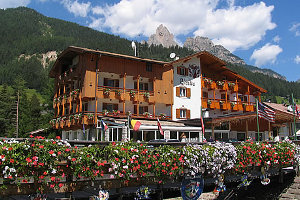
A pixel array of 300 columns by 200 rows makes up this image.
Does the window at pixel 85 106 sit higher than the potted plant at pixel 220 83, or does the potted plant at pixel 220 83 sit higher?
the potted plant at pixel 220 83

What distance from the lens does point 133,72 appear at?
35344 mm

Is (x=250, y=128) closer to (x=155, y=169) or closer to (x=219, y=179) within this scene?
(x=219, y=179)

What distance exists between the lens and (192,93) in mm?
40156

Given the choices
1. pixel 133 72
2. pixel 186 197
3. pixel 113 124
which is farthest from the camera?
pixel 133 72

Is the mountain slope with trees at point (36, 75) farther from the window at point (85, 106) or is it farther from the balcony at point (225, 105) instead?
the window at point (85, 106)

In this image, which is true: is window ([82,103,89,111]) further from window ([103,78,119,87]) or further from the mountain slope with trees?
the mountain slope with trees

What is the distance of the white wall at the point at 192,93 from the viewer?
3878 centimetres

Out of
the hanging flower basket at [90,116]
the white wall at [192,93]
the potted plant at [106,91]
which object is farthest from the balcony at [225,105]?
the hanging flower basket at [90,116]

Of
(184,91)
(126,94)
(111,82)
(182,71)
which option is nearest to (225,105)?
(184,91)

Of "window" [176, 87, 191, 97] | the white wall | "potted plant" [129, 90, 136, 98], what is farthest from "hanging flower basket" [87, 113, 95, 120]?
"window" [176, 87, 191, 97]

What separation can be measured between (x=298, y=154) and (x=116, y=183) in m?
12.5

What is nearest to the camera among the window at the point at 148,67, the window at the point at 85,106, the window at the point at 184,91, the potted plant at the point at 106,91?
the potted plant at the point at 106,91

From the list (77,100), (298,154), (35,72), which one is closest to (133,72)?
(77,100)

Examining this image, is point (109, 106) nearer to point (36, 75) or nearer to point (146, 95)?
point (146, 95)
